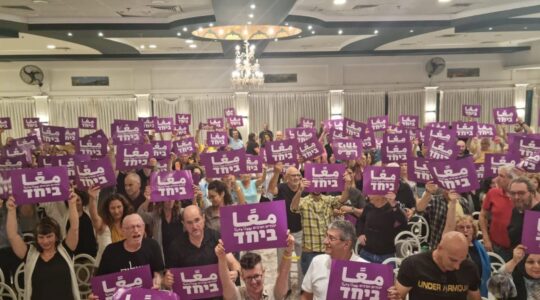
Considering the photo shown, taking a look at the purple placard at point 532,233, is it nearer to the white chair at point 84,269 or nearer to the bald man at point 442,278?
the bald man at point 442,278

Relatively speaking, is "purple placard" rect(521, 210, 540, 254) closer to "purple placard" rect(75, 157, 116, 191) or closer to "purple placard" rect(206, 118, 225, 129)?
"purple placard" rect(75, 157, 116, 191)

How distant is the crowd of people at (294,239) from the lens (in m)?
3.16

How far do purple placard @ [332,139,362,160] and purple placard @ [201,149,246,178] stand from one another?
1.70 meters

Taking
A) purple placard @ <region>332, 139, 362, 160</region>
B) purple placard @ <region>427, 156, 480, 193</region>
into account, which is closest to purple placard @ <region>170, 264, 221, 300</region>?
purple placard @ <region>427, 156, 480, 193</region>

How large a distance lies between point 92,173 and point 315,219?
103 inches

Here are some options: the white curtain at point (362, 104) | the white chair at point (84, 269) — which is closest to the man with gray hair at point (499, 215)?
the white chair at point (84, 269)

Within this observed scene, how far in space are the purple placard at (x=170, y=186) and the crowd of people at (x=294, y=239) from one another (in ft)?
0.38

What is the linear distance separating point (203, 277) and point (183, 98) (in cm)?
1345

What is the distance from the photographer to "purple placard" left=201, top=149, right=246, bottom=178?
601 cm

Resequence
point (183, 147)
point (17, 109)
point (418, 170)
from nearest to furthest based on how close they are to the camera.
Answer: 1. point (418, 170)
2. point (183, 147)
3. point (17, 109)

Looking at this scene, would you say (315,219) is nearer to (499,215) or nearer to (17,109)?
(499,215)

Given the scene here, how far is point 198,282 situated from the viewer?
10.8 ft

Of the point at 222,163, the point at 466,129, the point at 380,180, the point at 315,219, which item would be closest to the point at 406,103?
the point at 466,129

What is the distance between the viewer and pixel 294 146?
6.94 meters
